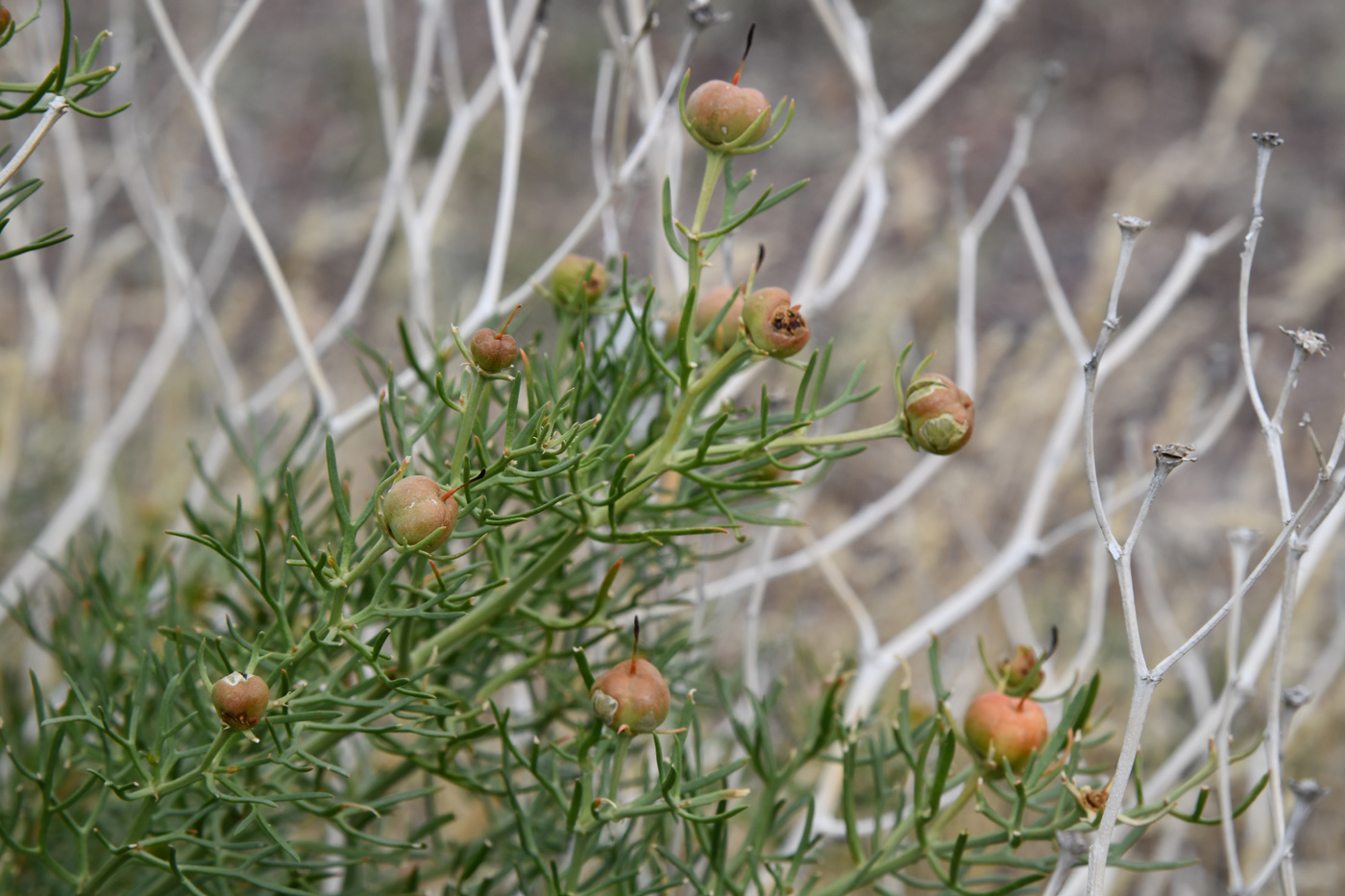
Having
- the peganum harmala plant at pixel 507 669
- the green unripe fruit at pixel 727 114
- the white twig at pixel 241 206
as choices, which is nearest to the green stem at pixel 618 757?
the peganum harmala plant at pixel 507 669

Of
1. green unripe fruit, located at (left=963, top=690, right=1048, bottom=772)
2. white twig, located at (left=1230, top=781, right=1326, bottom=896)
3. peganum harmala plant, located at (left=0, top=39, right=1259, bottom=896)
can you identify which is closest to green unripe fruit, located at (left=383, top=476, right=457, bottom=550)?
peganum harmala plant, located at (left=0, top=39, right=1259, bottom=896)

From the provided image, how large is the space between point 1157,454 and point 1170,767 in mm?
390

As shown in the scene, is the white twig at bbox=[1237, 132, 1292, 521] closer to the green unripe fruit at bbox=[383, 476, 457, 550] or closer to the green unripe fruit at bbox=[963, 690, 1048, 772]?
the green unripe fruit at bbox=[963, 690, 1048, 772]

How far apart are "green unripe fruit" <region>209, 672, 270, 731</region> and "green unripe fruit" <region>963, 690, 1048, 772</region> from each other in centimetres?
29

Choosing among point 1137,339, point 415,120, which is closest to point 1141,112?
point 1137,339

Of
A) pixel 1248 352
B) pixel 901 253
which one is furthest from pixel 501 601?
pixel 901 253

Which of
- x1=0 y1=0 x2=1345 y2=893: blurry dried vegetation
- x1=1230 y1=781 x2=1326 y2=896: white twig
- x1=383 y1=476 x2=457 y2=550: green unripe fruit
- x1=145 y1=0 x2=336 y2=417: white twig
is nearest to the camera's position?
x1=383 y1=476 x2=457 y2=550: green unripe fruit

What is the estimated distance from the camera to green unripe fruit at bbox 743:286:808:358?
37cm

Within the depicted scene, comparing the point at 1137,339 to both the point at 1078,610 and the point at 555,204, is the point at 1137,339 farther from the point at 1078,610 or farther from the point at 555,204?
the point at 555,204

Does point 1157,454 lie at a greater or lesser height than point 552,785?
greater

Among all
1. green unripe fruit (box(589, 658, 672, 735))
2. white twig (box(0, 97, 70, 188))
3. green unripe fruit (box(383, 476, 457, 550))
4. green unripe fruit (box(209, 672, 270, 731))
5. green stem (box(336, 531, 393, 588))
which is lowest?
green unripe fruit (box(589, 658, 672, 735))

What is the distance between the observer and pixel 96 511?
1.05 m

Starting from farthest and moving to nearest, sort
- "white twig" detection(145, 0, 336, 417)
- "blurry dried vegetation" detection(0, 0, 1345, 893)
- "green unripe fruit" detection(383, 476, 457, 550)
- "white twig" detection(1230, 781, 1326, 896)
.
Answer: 1. "blurry dried vegetation" detection(0, 0, 1345, 893)
2. "white twig" detection(145, 0, 336, 417)
3. "white twig" detection(1230, 781, 1326, 896)
4. "green unripe fruit" detection(383, 476, 457, 550)

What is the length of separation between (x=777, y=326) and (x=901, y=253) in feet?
8.44
